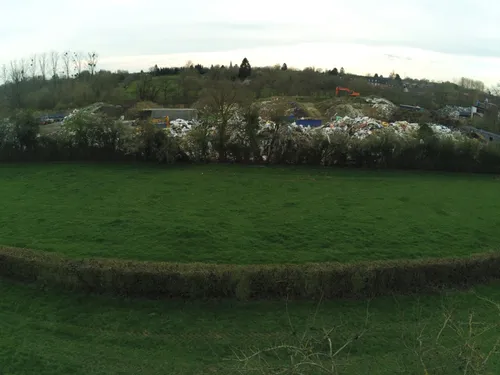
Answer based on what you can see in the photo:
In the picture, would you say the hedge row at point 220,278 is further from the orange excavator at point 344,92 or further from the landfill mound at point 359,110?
the orange excavator at point 344,92

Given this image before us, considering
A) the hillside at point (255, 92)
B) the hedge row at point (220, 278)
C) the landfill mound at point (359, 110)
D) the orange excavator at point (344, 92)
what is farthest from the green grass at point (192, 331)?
the orange excavator at point (344, 92)

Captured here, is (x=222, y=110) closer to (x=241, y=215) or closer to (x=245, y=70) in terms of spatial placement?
(x=241, y=215)

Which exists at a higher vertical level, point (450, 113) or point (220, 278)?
point (450, 113)

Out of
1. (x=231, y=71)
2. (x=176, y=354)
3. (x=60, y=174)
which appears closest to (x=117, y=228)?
(x=176, y=354)

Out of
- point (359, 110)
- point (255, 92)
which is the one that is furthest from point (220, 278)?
point (359, 110)

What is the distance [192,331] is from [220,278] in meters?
1.25

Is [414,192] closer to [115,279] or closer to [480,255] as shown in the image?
[480,255]

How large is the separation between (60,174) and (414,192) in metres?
14.7

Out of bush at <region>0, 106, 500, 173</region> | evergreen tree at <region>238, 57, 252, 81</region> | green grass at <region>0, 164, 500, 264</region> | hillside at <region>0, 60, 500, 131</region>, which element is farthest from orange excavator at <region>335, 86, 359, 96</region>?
green grass at <region>0, 164, 500, 264</region>

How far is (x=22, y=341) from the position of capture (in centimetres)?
715

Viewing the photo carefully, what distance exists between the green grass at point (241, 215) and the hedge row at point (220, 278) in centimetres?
87

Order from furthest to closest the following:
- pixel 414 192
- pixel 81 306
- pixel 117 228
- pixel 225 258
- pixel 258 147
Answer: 1. pixel 258 147
2. pixel 414 192
3. pixel 117 228
4. pixel 225 258
5. pixel 81 306

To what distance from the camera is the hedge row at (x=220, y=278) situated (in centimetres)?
852

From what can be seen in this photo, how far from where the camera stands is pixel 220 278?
8.48 m
